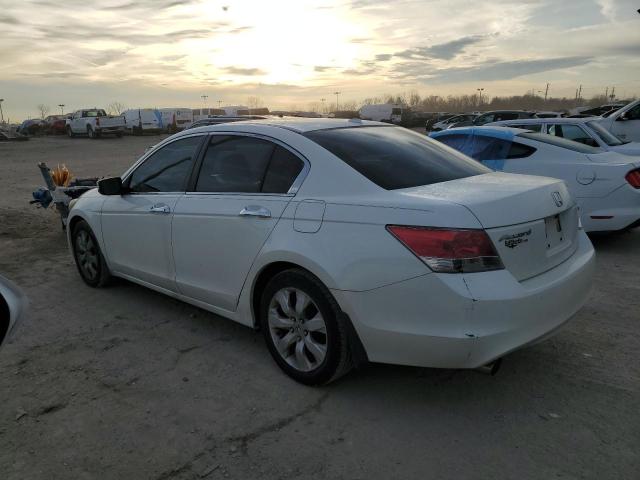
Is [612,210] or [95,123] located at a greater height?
Result: [95,123]

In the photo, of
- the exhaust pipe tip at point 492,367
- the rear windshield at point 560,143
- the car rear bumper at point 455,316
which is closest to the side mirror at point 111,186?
the car rear bumper at point 455,316

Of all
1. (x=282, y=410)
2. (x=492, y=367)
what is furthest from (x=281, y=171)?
(x=492, y=367)

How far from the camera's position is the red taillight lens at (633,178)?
6.36 metres

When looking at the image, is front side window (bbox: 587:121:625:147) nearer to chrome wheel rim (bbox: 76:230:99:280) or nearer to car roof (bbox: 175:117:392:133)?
car roof (bbox: 175:117:392:133)

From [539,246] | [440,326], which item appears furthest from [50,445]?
[539,246]

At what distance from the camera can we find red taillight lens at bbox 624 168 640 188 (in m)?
6.36

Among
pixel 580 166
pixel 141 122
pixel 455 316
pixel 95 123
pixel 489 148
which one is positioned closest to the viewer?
pixel 455 316

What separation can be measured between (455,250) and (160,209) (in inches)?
100

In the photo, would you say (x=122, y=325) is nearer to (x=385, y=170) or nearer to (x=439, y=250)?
(x=385, y=170)

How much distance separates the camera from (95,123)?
127 ft

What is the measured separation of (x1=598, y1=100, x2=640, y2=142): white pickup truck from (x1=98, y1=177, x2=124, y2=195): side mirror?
11692 mm

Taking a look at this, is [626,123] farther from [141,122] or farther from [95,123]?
[141,122]

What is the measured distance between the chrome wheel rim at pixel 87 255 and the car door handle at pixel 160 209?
133 centimetres

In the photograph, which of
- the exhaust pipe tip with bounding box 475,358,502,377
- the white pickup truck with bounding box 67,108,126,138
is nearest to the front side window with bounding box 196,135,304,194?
the exhaust pipe tip with bounding box 475,358,502,377
